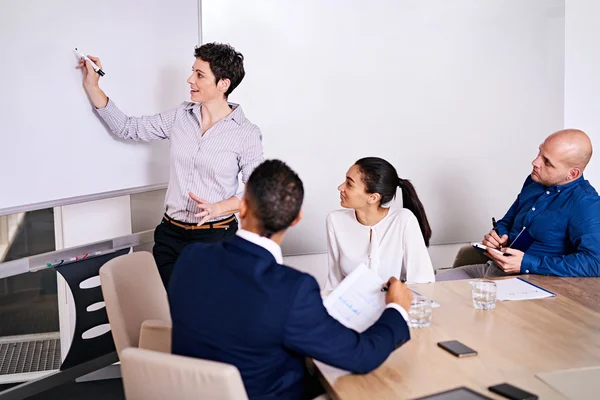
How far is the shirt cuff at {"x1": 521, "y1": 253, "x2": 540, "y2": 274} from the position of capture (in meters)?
2.99

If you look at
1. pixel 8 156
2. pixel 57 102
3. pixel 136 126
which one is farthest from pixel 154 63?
pixel 8 156

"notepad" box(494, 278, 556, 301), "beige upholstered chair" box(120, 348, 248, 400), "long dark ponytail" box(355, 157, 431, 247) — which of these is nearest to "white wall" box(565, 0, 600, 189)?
"long dark ponytail" box(355, 157, 431, 247)

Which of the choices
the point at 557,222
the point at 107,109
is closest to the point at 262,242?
the point at 107,109

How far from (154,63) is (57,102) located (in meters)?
0.69

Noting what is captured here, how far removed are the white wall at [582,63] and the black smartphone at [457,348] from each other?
3478mm

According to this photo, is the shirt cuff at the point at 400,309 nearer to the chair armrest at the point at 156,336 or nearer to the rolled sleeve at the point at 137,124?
the chair armrest at the point at 156,336

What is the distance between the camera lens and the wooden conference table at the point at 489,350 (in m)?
1.75

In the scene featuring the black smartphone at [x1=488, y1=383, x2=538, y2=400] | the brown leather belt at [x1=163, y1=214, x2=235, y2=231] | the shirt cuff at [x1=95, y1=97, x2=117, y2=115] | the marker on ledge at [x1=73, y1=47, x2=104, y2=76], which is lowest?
the black smartphone at [x1=488, y1=383, x2=538, y2=400]

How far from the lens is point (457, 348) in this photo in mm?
1979

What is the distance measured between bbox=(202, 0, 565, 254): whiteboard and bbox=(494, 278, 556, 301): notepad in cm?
173

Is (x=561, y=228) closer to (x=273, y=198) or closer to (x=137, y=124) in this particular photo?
(x=273, y=198)

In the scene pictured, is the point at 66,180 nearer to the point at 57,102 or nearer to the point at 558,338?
→ the point at 57,102

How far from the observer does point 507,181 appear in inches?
188

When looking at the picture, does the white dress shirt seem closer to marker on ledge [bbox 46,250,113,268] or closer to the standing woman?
the standing woman
